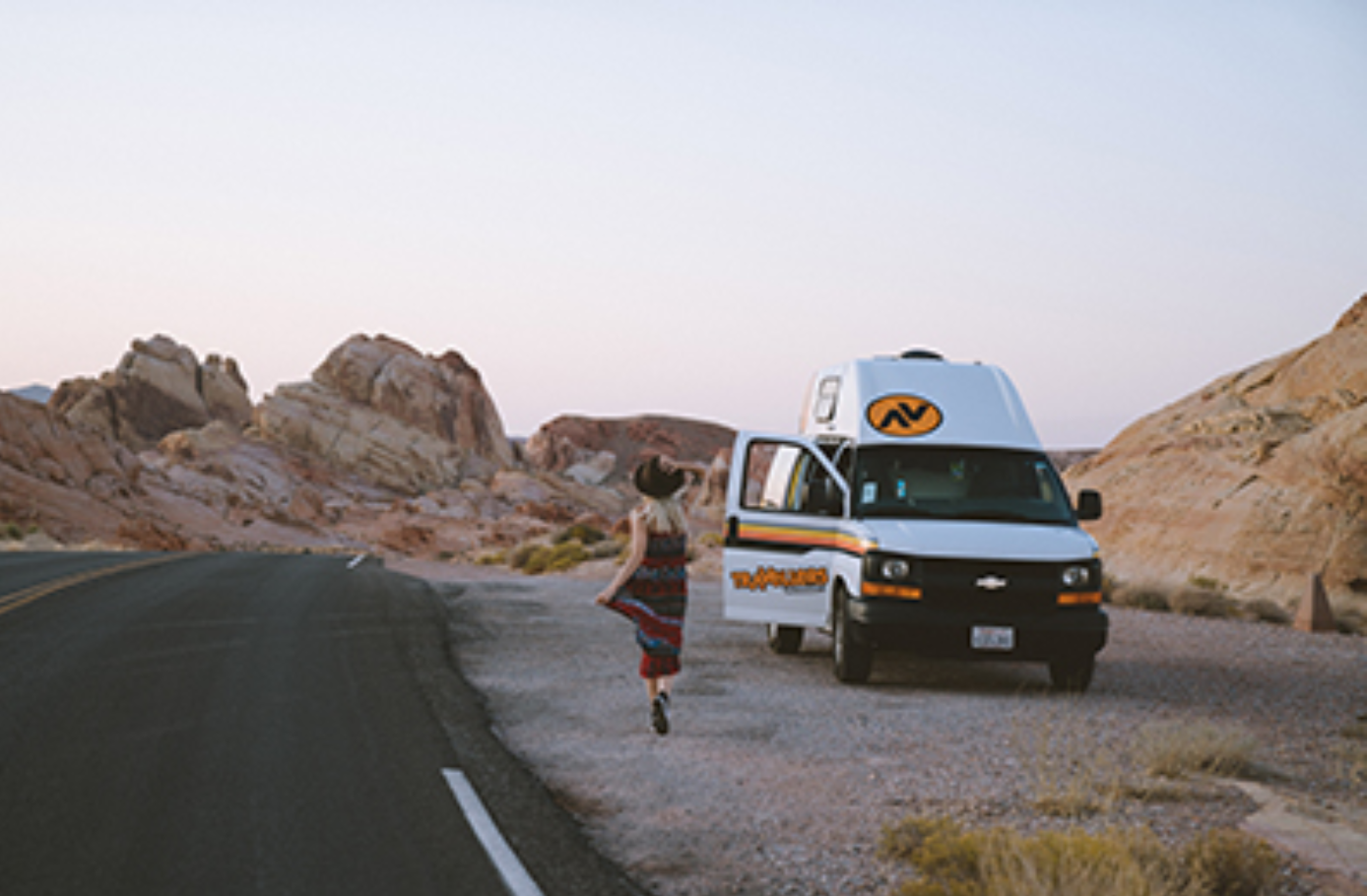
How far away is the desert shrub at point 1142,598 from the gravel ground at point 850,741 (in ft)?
15.6

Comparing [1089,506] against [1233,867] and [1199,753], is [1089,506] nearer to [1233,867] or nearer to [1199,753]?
[1199,753]

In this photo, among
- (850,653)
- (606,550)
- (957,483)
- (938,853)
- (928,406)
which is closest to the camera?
(938,853)

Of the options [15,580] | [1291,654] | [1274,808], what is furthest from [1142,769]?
[15,580]

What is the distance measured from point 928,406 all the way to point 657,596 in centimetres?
478

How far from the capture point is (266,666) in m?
11.1

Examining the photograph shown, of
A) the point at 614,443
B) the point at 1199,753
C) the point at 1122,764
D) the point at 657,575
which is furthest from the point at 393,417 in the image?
the point at 1199,753

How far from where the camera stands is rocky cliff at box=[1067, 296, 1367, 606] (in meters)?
20.6

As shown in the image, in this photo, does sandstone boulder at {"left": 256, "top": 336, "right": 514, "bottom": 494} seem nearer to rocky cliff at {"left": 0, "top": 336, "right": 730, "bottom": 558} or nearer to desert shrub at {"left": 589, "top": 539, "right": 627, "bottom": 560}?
rocky cliff at {"left": 0, "top": 336, "right": 730, "bottom": 558}

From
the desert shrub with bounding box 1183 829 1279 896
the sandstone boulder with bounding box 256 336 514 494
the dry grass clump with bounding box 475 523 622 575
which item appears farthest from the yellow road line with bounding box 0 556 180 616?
the sandstone boulder with bounding box 256 336 514 494

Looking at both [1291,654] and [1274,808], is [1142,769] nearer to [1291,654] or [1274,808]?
[1274,808]

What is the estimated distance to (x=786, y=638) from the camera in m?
13.5

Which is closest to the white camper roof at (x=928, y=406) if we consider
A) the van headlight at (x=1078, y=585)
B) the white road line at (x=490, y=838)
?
the van headlight at (x=1078, y=585)

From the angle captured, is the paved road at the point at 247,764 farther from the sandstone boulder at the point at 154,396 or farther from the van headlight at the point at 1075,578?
the sandstone boulder at the point at 154,396

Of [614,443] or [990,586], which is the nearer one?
[990,586]
